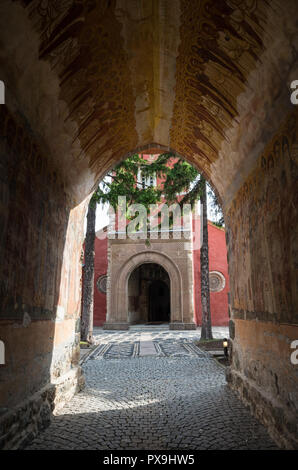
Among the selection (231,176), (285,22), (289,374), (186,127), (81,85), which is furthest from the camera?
(186,127)

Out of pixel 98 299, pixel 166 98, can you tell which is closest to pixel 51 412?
pixel 166 98

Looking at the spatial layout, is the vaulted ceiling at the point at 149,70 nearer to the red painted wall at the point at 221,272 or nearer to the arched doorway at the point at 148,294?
the red painted wall at the point at 221,272

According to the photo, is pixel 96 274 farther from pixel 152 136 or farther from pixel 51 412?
pixel 51 412

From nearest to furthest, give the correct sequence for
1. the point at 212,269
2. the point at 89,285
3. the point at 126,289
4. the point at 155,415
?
the point at 155,415
the point at 89,285
the point at 126,289
the point at 212,269

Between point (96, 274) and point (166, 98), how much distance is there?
52.9 ft

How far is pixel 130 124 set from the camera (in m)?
5.39

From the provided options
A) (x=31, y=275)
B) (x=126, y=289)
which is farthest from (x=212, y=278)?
(x=31, y=275)

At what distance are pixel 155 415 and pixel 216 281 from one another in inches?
574

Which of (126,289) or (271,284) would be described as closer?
(271,284)

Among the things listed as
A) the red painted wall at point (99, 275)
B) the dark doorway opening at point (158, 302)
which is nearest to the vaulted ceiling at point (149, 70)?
the red painted wall at point (99, 275)

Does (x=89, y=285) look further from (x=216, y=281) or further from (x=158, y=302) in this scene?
(x=158, y=302)

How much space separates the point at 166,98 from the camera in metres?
4.85

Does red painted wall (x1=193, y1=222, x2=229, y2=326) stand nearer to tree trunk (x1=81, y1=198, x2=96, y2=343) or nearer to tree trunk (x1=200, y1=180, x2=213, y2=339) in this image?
tree trunk (x1=200, y1=180, x2=213, y2=339)

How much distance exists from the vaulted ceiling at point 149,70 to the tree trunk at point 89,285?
612cm
